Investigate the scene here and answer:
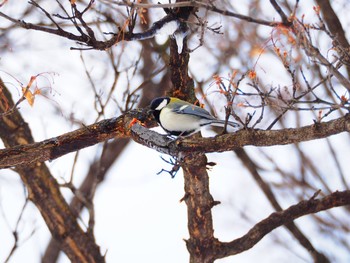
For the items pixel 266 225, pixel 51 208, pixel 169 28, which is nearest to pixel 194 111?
pixel 169 28

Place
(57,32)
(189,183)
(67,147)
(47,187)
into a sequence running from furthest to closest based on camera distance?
1. (47,187)
2. (189,183)
3. (67,147)
4. (57,32)

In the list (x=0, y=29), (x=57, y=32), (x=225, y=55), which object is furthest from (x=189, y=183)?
(x=0, y=29)

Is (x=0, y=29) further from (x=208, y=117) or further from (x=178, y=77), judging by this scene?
(x=208, y=117)

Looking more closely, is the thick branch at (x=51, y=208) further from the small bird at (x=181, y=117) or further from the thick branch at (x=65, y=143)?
the small bird at (x=181, y=117)

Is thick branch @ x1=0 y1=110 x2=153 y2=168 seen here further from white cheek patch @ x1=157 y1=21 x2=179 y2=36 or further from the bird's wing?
white cheek patch @ x1=157 y1=21 x2=179 y2=36

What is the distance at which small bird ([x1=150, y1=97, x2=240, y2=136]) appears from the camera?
3.51 meters

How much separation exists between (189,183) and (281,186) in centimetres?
201

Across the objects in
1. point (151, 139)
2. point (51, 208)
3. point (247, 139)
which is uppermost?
point (51, 208)

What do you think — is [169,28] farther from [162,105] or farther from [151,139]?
[151,139]

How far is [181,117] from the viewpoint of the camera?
3574mm

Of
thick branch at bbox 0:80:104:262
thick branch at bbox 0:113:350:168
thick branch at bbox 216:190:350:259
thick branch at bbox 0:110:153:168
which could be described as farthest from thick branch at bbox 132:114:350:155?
thick branch at bbox 0:80:104:262

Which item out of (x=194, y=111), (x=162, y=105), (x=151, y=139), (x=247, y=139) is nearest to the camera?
(x=247, y=139)

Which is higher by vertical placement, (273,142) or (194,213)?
(194,213)

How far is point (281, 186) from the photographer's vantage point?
5430 millimetres
